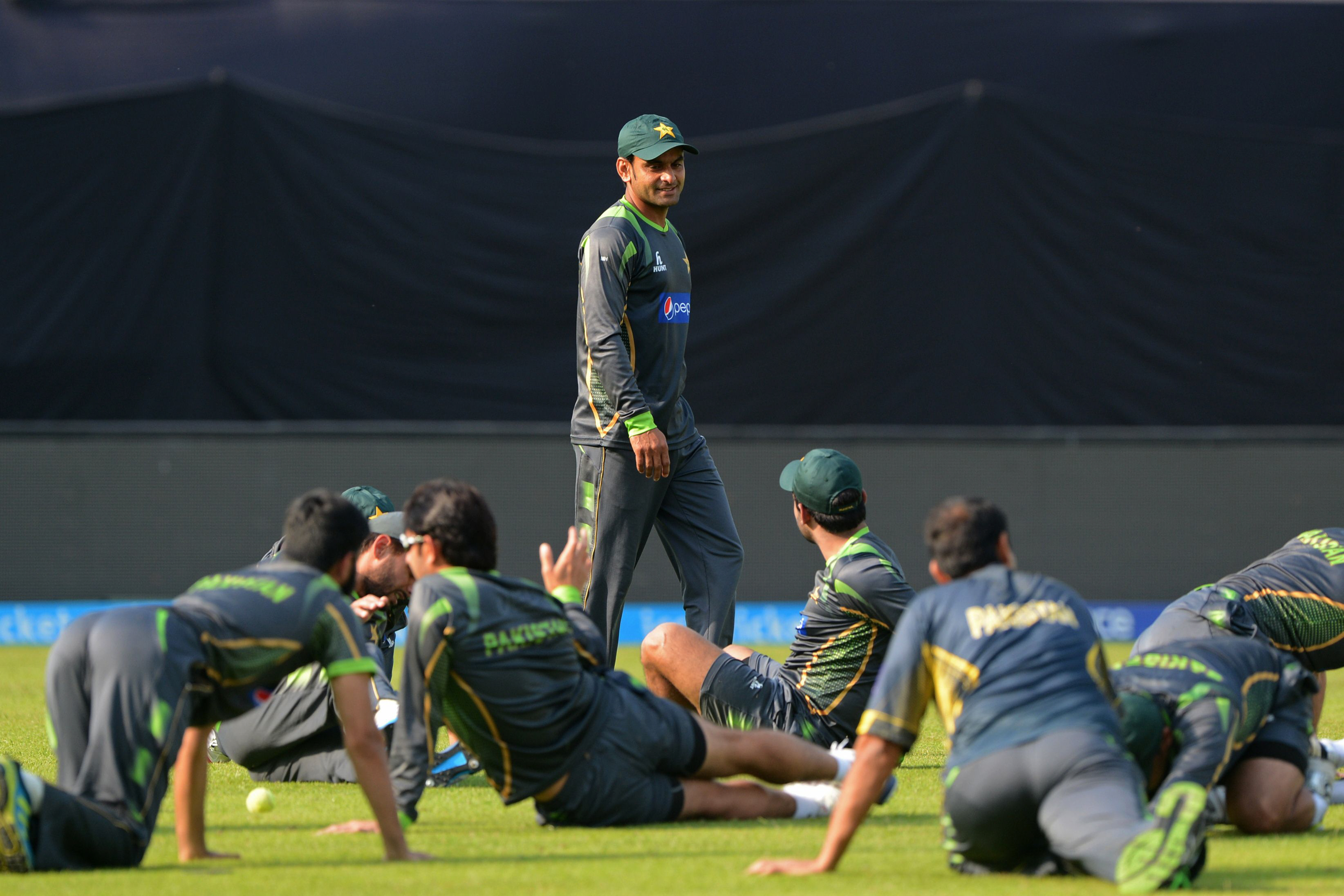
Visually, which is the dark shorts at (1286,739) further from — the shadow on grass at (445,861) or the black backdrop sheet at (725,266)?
the black backdrop sheet at (725,266)

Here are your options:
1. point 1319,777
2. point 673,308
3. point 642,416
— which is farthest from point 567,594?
point 1319,777

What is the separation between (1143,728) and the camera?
368 cm

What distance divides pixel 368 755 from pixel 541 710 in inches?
23.2

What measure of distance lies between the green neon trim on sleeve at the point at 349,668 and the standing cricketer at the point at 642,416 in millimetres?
2024

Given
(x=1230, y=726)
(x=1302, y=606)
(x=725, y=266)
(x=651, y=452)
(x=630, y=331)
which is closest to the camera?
(x=1230, y=726)

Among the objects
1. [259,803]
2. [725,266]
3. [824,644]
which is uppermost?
[725,266]

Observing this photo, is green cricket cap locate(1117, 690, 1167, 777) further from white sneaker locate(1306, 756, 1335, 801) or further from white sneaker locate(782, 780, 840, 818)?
white sneaker locate(782, 780, 840, 818)

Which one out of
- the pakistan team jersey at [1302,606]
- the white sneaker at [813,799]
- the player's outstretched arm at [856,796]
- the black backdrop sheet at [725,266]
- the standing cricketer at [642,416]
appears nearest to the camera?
the player's outstretched arm at [856,796]

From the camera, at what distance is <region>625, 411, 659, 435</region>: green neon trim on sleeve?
538cm

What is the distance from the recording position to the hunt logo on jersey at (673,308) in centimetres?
568

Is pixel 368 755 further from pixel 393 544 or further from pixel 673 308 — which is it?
pixel 673 308

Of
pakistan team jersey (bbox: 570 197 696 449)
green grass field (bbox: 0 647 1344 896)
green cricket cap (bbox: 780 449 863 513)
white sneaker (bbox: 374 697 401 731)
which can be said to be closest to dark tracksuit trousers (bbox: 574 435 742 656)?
pakistan team jersey (bbox: 570 197 696 449)

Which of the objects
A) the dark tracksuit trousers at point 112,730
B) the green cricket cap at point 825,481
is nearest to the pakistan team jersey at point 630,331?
the green cricket cap at point 825,481

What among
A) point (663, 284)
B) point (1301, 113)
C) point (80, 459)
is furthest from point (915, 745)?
point (1301, 113)
